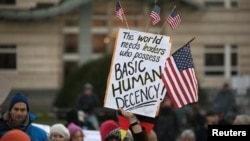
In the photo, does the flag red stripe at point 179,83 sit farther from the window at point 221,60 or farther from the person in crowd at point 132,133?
the window at point 221,60

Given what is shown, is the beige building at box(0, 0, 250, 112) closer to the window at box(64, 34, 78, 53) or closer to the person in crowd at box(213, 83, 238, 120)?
the window at box(64, 34, 78, 53)

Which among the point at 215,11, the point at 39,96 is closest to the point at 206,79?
the point at 215,11

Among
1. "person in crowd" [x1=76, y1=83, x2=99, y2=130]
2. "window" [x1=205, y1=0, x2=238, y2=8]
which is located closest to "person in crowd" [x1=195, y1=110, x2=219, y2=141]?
"person in crowd" [x1=76, y1=83, x2=99, y2=130]

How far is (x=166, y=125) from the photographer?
15508mm

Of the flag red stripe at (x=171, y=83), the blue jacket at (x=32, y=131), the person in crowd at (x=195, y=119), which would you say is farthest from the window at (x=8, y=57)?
the blue jacket at (x=32, y=131)

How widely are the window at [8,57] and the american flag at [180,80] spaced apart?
26.1m

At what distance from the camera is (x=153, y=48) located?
27.9 ft

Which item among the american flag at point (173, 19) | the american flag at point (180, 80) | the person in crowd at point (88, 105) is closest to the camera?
the american flag at point (180, 80)

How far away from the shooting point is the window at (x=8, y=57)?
34.8 metres

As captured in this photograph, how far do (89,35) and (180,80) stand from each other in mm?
26861

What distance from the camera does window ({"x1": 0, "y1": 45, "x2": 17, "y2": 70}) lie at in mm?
34844

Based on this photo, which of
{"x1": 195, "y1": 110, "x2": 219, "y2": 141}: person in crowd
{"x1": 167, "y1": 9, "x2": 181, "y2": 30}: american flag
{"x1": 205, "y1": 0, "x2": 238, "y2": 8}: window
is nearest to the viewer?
{"x1": 167, "y1": 9, "x2": 181, "y2": 30}: american flag

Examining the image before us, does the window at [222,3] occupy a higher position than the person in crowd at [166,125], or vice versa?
the window at [222,3]

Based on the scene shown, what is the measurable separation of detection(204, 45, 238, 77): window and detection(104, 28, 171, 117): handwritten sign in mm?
27653
